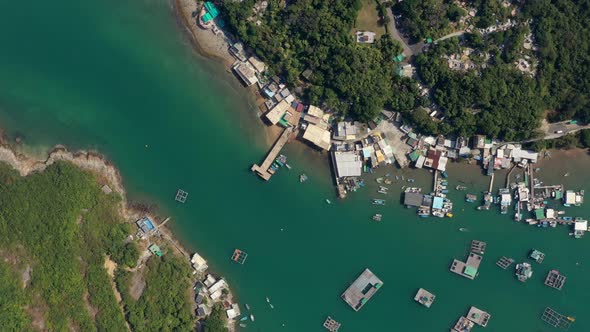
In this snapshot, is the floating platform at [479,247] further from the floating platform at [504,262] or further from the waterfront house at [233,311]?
the waterfront house at [233,311]

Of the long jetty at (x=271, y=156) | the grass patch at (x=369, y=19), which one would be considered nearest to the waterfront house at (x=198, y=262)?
the long jetty at (x=271, y=156)

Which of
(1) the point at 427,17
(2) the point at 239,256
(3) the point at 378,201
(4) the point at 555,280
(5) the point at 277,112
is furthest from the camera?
(3) the point at 378,201

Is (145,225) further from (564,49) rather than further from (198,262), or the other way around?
(564,49)

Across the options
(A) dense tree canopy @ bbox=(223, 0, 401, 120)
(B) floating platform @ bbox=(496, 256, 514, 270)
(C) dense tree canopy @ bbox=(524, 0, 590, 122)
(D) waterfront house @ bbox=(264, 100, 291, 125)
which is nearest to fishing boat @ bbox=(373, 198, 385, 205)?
(A) dense tree canopy @ bbox=(223, 0, 401, 120)

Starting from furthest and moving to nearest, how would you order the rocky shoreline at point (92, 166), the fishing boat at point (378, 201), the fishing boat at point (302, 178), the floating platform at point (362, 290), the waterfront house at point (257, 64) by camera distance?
1. the fishing boat at point (302, 178)
2. the fishing boat at point (378, 201)
3. the waterfront house at point (257, 64)
4. the floating platform at point (362, 290)
5. the rocky shoreline at point (92, 166)

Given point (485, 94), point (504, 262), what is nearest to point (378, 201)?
point (504, 262)

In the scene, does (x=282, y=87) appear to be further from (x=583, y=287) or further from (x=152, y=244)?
(x=583, y=287)
